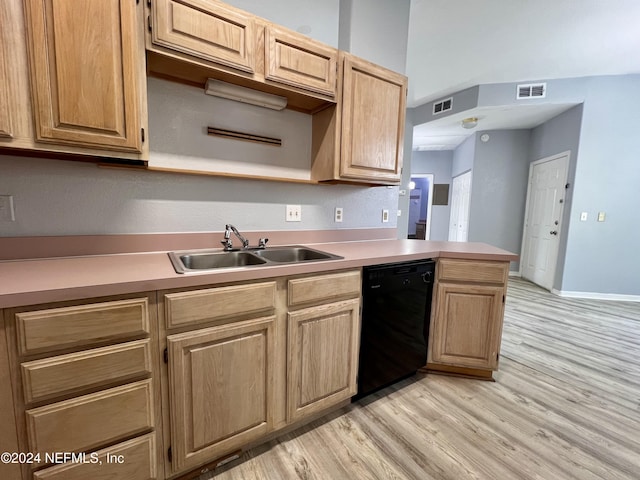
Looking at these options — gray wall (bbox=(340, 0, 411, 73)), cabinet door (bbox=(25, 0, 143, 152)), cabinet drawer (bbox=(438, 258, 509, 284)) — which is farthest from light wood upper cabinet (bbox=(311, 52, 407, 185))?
cabinet door (bbox=(25, 0, 143, 152))

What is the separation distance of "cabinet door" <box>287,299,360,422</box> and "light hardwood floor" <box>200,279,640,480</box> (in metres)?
0.19

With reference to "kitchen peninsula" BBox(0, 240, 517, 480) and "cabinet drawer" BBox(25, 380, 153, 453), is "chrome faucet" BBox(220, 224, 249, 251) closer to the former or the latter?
"kitchen peninsula" BBox(0, 240, 517, 480)

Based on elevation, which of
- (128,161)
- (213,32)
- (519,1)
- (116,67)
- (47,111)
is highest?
(519,1)

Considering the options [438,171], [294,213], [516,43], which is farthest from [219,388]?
[438,171]

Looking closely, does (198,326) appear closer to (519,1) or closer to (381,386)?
(381,386)

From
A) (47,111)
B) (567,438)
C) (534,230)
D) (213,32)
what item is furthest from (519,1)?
(534,230)

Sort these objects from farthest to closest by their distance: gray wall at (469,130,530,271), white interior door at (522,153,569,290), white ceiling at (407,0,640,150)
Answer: gray wall at (469,130,530,271)
white interior door at (522,153,569,290)
white ceiling at (407,0,640,150)

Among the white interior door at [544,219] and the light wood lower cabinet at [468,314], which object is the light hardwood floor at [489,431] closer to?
the light wood lower cabinet at [468,314]

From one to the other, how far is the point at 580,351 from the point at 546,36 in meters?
2.99

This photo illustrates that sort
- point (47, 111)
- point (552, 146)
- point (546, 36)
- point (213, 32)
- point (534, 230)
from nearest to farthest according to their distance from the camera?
point (47, 111), point (213, 32), point (546, 36), point (552, 146), point (534, 230)

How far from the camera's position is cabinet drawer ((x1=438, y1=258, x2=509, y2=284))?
1907mm

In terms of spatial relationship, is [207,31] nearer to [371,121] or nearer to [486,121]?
[371,121]

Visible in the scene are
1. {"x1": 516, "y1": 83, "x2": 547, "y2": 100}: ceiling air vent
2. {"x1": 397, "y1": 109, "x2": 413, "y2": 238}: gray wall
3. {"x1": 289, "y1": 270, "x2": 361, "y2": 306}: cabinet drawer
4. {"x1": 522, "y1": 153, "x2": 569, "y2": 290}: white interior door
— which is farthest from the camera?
{"x1": 397, "y1": 109, "x2": 413, "y2": 238}: gray wall

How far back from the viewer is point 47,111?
108 cm
